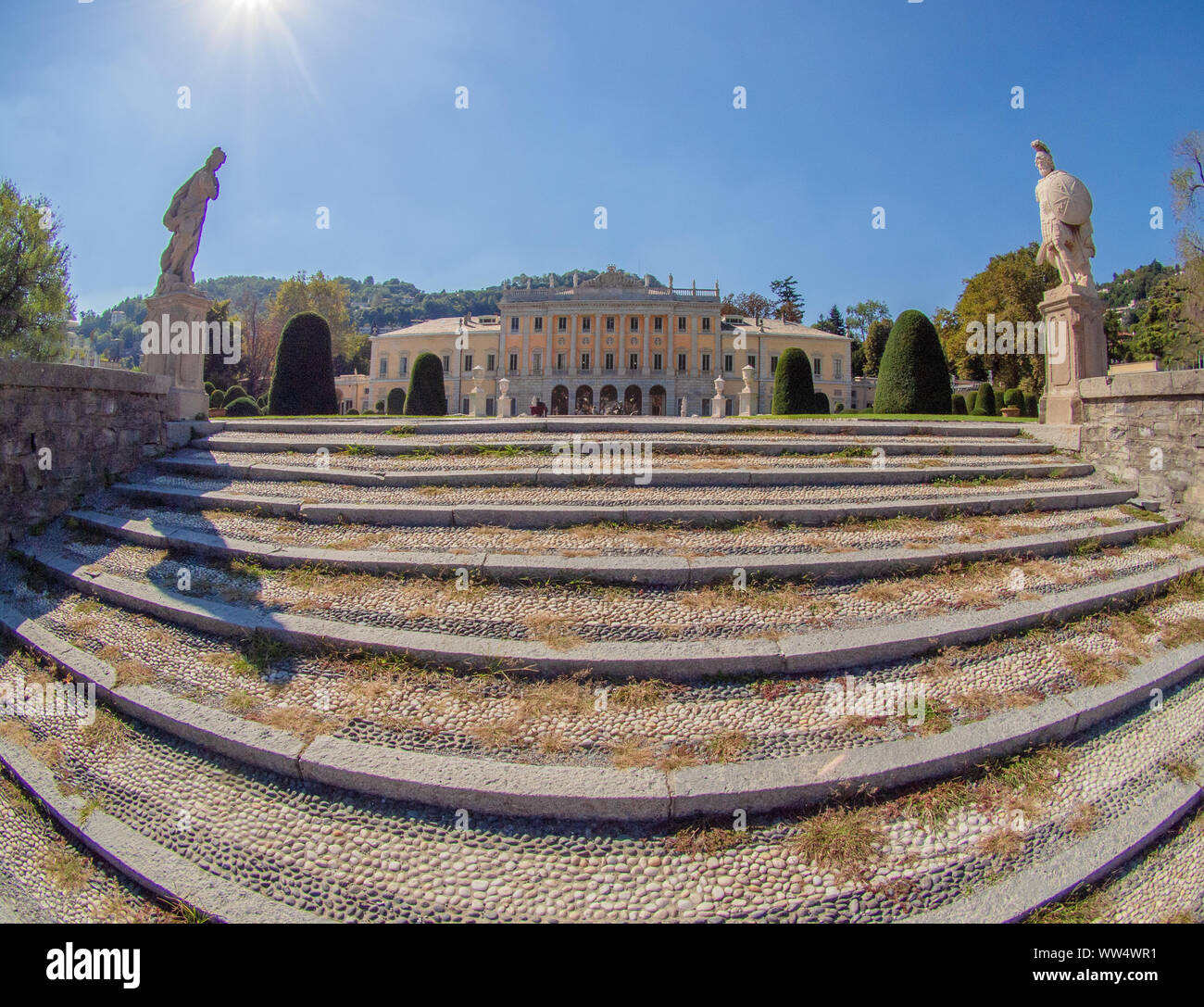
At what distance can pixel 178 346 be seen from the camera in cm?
951

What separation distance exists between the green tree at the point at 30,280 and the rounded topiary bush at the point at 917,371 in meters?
33.1

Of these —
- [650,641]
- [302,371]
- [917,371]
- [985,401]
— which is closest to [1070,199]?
[917,371]

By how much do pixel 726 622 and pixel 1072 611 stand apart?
3.15 m

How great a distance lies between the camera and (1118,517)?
6809 mm

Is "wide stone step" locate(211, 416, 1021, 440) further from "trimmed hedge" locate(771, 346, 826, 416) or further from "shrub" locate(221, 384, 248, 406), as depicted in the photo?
"shrub" locate(221, 384, 248, 406)

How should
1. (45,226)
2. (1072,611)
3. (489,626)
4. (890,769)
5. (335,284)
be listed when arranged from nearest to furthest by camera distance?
(890,769) < (489,626) < (1072,611) < (45,226) < (335,284)

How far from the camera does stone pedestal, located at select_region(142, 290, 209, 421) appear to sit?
374 inches

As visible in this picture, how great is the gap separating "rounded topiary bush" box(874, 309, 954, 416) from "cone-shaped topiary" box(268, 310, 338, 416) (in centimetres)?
1649

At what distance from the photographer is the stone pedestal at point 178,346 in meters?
9.51

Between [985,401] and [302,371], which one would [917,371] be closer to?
[985,401]

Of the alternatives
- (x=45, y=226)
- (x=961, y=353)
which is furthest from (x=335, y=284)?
(x=961, y=353)

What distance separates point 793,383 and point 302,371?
16.3 metres

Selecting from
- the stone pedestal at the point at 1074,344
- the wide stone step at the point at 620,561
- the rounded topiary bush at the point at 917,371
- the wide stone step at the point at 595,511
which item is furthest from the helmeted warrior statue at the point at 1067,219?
the wide stone step at the point at 620,561
